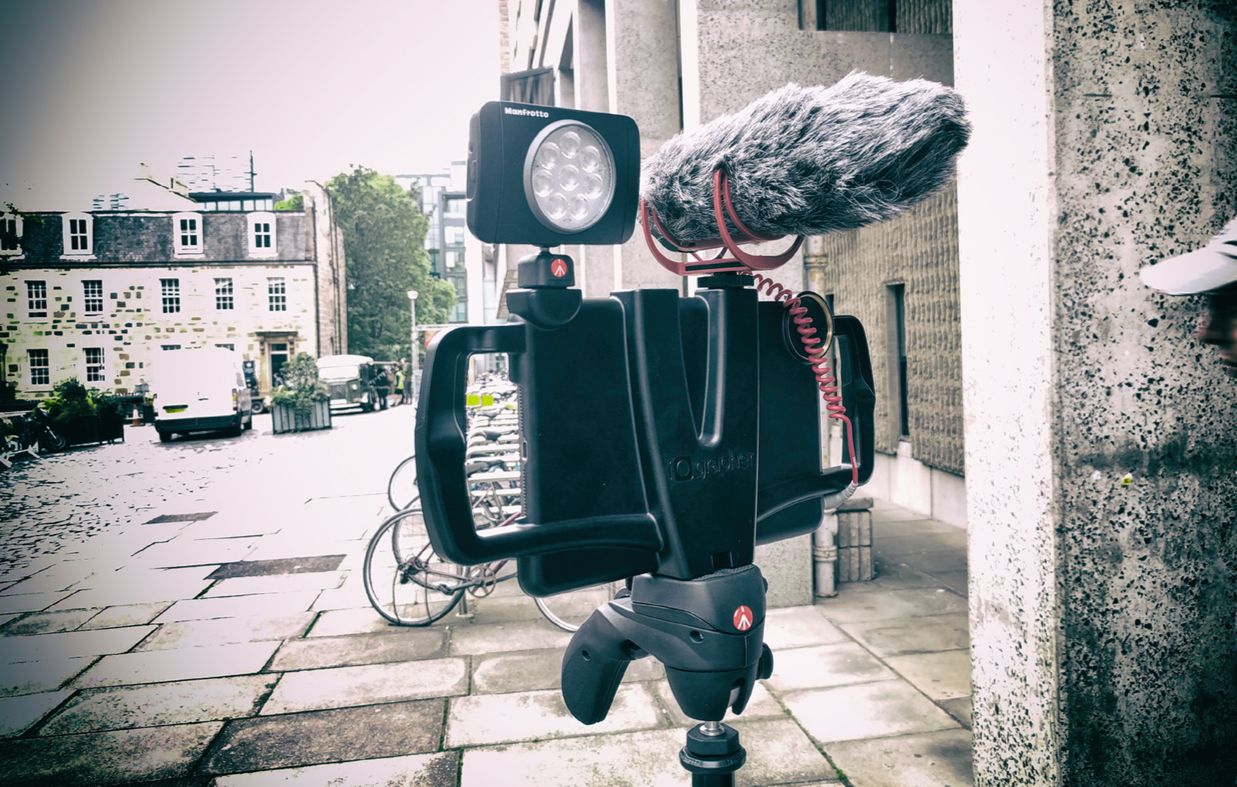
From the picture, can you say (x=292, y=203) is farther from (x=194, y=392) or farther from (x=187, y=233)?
(x=194, y=392)

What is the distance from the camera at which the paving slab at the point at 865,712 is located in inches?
139

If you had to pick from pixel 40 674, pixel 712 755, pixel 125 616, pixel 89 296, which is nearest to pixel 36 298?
pixel 89 296

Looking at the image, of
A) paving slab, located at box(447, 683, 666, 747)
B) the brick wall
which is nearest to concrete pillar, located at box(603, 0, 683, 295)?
the brick wall

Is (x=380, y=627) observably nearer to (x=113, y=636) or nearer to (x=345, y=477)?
(x=113, y=636)

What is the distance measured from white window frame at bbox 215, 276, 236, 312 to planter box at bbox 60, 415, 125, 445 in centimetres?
2037

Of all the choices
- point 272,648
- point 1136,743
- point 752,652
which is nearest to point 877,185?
point 752,652

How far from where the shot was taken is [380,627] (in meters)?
5.27

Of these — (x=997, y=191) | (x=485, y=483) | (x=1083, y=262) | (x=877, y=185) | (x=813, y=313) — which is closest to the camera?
(x=877, y=185)

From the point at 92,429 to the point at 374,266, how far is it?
30.4 m

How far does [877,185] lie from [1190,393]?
143cm

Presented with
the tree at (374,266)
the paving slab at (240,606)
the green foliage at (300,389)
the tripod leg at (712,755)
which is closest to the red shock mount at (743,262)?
the tripod leg at (712,755)

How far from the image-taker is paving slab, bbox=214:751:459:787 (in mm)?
3227

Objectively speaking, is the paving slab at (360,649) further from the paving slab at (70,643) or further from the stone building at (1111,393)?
the stone building at (1111,393)

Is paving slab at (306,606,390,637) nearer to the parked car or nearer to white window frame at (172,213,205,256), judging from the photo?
the parked car
